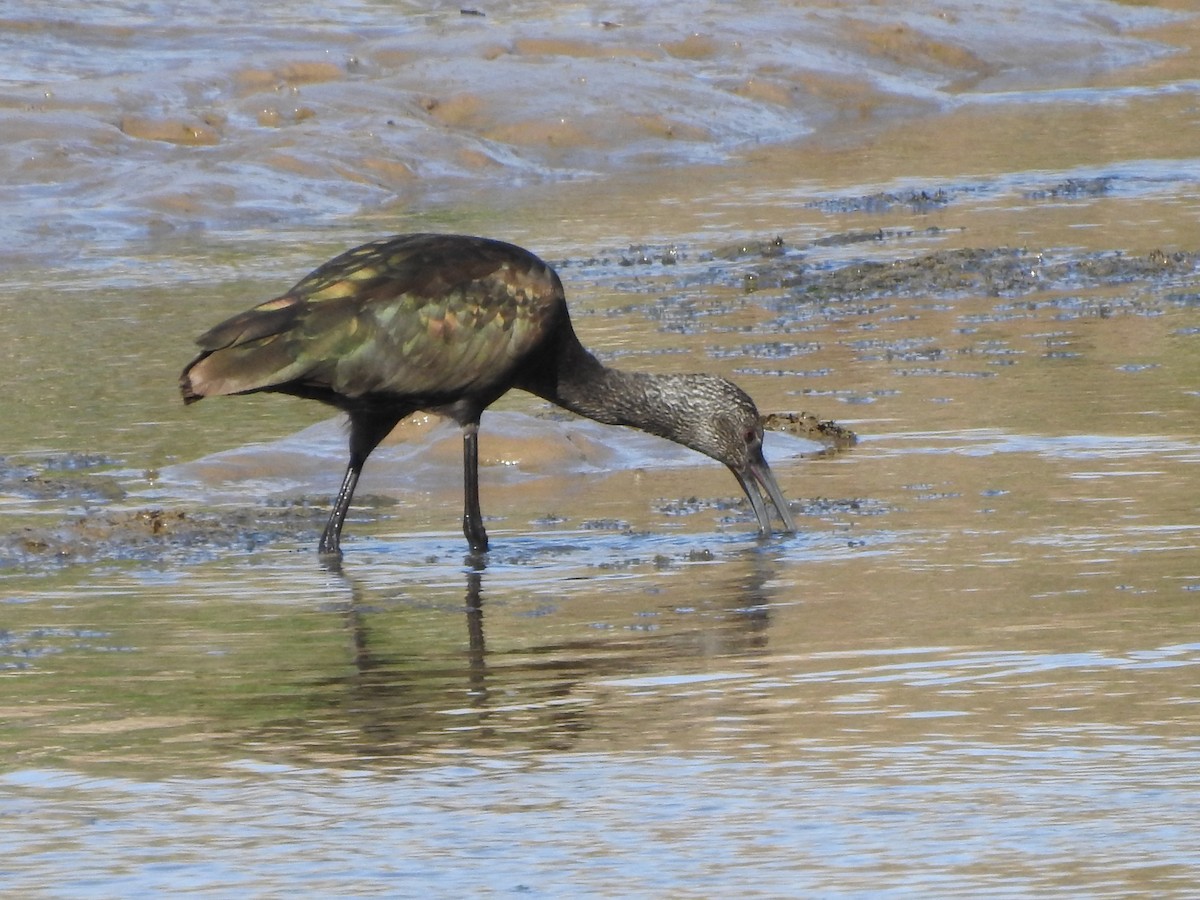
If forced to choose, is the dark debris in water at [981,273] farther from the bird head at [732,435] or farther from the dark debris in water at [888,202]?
A: the bird head at [732,435]

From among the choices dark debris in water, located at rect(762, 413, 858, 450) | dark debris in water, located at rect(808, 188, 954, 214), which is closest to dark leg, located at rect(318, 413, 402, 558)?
dark debris in water, located at rect(762, 413, 858, 450)

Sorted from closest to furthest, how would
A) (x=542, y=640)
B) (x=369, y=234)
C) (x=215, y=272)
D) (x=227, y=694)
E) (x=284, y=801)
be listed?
1. (x=284, y=801)
2. (x=227, y=694)
3. (x=542, y=640)
4. (x=215, y=272)
5. (x=369, y=234)

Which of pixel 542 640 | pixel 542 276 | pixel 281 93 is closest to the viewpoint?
pixel 542 640

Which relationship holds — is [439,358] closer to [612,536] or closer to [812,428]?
[612,536]

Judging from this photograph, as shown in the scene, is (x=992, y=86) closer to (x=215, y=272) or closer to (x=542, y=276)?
(x=215, y=272)

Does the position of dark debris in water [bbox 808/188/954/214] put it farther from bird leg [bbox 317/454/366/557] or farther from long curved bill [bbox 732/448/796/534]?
bird leg [bbox 317/454/366/557]

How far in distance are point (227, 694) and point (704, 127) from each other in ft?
50.2

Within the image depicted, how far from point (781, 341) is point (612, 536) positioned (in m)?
4.03

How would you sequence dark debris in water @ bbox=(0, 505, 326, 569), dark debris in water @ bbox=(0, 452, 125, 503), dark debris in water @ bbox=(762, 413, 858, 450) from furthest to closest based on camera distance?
1. dark debris in water @ bbox=(762, 413, 858, 450)
2. dark debris in water @ bbox=(0, 452, 125, 503)
3. dark debris in water @ bbox=(0, 505, 326, 569)

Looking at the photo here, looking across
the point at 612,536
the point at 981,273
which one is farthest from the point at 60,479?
the point at 981,273

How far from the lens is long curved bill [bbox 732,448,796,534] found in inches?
304

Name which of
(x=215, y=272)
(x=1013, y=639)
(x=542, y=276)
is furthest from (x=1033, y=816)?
(x=215, y=272)

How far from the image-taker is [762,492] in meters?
7.99

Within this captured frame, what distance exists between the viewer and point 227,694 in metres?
5.48
